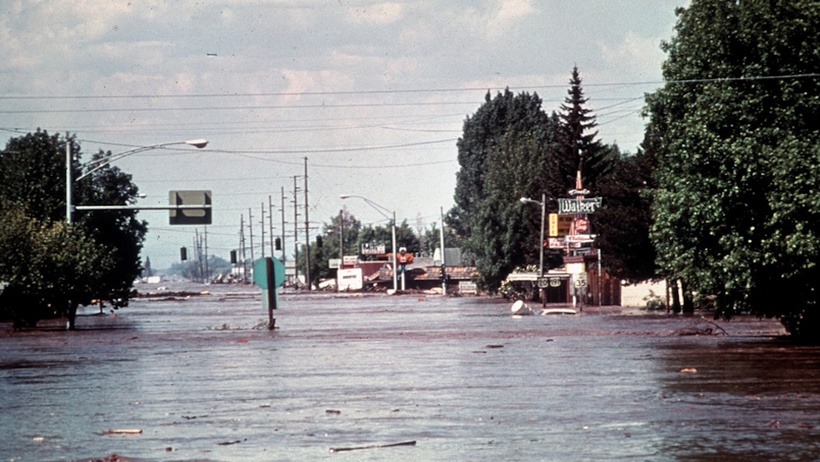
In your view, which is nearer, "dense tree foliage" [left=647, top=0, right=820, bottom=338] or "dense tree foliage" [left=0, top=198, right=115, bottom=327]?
"dense tree foliage" [left=647, top=0, right=820, bottom=338]

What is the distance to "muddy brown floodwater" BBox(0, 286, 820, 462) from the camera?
45.2 ft

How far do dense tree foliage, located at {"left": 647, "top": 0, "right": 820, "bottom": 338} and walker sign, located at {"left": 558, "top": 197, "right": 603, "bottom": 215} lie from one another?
41127mm

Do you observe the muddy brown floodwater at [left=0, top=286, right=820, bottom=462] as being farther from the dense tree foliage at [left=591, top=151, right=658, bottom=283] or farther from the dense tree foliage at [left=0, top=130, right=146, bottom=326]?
the dense tree foliage at [left=591, top=151, right=658, bottom=283]

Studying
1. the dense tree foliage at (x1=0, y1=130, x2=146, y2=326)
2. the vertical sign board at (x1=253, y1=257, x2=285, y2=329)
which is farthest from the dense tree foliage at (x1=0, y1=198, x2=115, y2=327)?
the vertical sign board at (x1=253, y1=257, x2=285, y2=329)

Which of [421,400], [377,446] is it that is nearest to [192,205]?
[421,400]

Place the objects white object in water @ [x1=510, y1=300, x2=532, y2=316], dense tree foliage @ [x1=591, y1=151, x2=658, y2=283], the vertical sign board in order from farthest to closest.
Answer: dense tree foliage @ [x1=591, y1=151, x2=658, y2=283] → white object in water @ [x1=510, y1=300, x2=532, y2=316] → the vertical sign board

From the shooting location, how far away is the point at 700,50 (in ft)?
105

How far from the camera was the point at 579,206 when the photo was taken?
76125 millimetres

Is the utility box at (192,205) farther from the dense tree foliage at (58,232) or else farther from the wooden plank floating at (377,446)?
the wooden plank floating at (377,446)

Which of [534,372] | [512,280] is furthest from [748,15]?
[512,280]

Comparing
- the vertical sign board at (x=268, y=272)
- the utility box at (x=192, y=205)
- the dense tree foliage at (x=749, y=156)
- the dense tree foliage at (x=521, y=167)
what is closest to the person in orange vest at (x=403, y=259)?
the dense tree foliage at (x=521, y=167)

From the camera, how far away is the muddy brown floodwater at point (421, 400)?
45.2 feet

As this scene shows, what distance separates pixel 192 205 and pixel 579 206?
80.6 feet

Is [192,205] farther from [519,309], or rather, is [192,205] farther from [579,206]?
[579,206]
